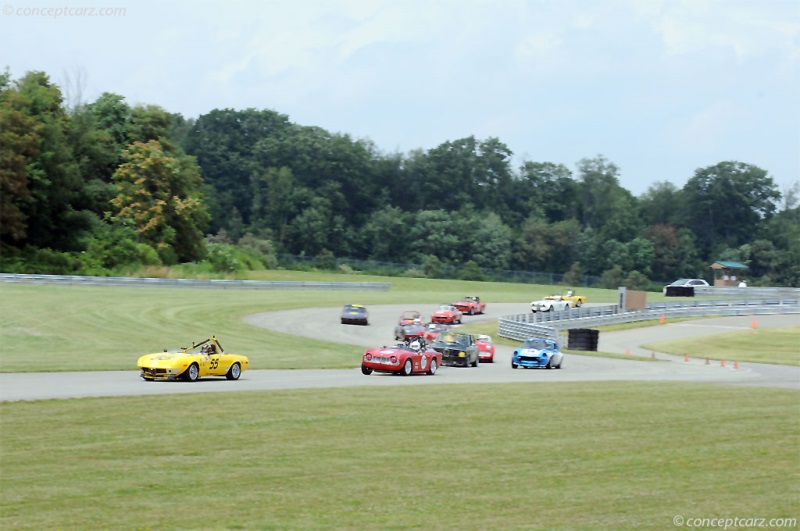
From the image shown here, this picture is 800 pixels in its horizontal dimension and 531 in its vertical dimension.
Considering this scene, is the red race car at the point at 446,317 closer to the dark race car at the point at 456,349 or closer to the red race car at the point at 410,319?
the red race car at the point at 410,319

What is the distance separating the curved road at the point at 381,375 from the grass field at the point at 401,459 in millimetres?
2270

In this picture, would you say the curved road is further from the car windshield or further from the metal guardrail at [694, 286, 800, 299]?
the metal guardrail at [694, 286, 800, 299]

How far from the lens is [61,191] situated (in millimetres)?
84250

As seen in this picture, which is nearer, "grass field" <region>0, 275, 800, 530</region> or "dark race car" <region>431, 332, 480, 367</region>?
"grass field" <region>0, 275, 800, 530</region>

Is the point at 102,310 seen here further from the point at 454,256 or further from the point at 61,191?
the point at 454,256

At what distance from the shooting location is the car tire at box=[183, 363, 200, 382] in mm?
27016

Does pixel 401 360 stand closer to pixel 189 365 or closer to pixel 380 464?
pixel 189 365

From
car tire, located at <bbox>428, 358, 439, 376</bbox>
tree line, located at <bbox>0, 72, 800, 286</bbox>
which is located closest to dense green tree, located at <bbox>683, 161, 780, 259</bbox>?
tree line, located at <bbox>0, 72, 800, 286</bbox>

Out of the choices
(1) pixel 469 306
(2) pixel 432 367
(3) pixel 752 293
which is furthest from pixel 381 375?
(3) pixel 752 293

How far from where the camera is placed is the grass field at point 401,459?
11.5 metres

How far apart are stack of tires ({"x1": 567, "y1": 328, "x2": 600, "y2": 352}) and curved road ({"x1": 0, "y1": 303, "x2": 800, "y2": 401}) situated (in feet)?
7.80

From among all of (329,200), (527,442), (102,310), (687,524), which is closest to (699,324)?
(102,310)

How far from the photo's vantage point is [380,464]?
573 inches

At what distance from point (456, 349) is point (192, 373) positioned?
13.3 metres
